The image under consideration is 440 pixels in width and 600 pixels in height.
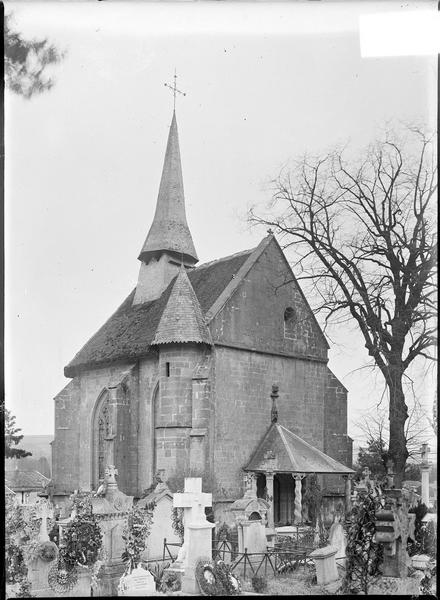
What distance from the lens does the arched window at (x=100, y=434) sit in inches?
748

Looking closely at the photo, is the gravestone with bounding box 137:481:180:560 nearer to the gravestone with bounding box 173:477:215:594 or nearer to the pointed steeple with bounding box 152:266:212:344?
the gravestone with bounding box 173:477:215:594

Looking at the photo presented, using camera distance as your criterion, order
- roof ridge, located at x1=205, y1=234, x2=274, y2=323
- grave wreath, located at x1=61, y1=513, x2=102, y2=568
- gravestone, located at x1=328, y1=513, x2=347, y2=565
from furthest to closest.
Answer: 1. roof ridge, located at x1=205, y1=234, x2=274, y2=323
2. gravestone, located at x1=328, y1=513, x2=347, y2=565
3. grave wreath, located at x1=61, y1=513, x2=102, y2=568

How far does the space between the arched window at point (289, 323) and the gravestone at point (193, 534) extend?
5.20 meters

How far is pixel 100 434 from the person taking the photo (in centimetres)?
1931

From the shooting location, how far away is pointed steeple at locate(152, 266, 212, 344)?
16359mm

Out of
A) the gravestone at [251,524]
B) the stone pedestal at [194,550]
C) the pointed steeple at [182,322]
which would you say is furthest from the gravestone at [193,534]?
the pointed steeple at [182,322]

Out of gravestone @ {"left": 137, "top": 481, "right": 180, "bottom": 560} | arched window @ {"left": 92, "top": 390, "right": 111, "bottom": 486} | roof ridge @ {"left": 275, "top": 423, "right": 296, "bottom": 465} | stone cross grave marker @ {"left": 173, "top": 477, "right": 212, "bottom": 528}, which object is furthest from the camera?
arched window @ {"left": 92, "top": 390, "right": 111, "bottom": 486}

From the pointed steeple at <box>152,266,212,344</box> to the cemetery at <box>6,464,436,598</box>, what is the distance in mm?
4316

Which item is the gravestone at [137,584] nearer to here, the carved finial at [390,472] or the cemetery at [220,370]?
the cemetery at [220,370]

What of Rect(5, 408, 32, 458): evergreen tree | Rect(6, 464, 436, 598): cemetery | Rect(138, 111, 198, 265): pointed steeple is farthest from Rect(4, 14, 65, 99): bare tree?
Rect(6, 464, 436, 598): cemetery

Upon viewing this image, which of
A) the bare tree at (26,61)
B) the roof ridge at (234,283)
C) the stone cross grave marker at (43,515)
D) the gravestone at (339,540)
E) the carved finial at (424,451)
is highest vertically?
the bare tree at (26,61)

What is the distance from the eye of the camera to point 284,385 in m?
17.0

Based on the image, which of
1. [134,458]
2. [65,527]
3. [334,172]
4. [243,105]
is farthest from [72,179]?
[134,458]

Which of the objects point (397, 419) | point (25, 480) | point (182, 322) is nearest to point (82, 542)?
point (25, 480)
